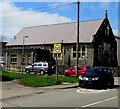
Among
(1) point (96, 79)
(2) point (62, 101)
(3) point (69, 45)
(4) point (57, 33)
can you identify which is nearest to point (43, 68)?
(3) point (69, 45)

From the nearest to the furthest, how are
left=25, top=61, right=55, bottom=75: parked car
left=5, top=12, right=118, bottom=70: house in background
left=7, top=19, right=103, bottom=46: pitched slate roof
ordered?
1. left=25, top=61, right=55, bottom=75: parked car
2. left=5, top=12, right=118, bottom=70: house in background
3. left=7, top=19, right=103, bottom=46: pitched slate roof

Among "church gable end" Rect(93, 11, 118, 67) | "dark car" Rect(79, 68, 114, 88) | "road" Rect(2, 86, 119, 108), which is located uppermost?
"church gable end" Rect(93, 11, 118, 67)

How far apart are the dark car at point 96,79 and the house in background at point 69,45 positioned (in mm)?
29654

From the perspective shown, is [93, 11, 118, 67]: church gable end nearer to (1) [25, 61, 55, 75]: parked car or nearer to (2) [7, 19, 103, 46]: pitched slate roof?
(2) [7, 19, 103, 46]: pitched slate roof

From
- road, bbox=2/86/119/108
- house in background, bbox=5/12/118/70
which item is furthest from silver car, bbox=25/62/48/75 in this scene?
road, bbox=2/86/119/108

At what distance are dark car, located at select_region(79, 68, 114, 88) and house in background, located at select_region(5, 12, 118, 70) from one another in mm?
29654

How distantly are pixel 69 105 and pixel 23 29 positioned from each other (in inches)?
2255

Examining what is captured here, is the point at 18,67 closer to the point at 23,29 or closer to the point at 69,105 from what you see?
the point at 23,29

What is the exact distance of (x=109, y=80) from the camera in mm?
22344

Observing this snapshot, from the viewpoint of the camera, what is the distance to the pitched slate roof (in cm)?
5444

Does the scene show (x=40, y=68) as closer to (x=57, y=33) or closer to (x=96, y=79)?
(x=57, y=33)

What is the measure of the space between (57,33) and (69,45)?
18.4 ft

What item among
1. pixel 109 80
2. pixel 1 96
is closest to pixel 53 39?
pixel 109 80

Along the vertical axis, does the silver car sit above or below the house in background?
below
